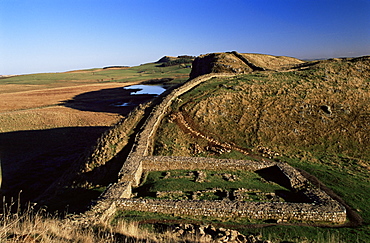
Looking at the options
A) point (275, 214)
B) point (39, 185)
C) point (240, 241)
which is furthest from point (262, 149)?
point (39, 185)

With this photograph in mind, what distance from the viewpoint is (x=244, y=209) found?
43.1ft

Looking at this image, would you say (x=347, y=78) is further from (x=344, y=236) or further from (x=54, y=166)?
(x=54, y=166)

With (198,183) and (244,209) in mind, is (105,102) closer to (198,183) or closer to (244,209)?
(198,183)

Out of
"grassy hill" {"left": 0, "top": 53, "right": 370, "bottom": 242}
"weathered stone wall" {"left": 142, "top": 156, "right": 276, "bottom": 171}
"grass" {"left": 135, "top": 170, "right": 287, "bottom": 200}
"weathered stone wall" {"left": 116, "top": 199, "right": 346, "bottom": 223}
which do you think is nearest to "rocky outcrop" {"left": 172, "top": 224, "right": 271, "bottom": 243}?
"weathered stone wall" {"left": 116, "top": 199, "right": 346, "bottom": 223}

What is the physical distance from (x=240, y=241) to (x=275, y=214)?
411 centimetres

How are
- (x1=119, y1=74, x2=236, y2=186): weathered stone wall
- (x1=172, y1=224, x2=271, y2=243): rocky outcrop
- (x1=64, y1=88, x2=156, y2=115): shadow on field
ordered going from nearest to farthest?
(x1=172, y1=224, x2=271, y2=243): rocky outcrop → (x1=119, y1=74, x2=236, y2=186): weathered stone wall → (x1=64, y1=88, x2=156, y2=115): shadow on field

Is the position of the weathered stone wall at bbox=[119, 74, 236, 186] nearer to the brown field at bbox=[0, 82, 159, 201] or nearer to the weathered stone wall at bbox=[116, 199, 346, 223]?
the weathered stone wall at bbox=[116, 199, 346, 223]

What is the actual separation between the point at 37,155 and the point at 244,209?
30329mm

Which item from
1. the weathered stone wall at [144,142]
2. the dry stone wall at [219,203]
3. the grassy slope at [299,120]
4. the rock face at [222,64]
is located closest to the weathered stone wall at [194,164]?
the dry stone wall at [219,203]

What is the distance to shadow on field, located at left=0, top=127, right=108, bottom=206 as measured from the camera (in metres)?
23.9

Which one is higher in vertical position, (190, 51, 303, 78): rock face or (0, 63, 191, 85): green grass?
(0, 63, 191, 85): green grass

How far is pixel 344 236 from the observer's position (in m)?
11.8

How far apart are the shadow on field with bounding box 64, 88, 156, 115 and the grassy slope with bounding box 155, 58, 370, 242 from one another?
34.1 metres

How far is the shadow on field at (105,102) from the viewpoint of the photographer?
62156 millimetres
